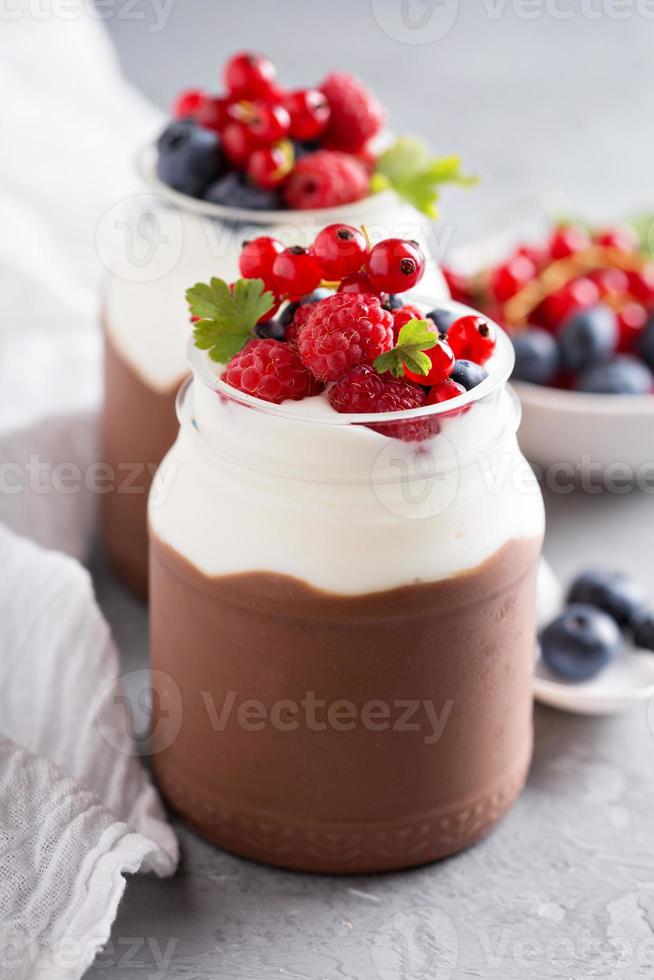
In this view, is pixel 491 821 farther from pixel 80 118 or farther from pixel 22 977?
pixel 80 118

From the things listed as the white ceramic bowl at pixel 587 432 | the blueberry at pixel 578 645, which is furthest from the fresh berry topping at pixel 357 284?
the white ceramic bowl at pixel 587 432

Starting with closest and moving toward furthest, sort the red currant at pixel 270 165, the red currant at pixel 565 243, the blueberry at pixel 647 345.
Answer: the red currant at pixel 270 165 → the blueberry at pixel 647 345 → the red currant at pixel 565 243

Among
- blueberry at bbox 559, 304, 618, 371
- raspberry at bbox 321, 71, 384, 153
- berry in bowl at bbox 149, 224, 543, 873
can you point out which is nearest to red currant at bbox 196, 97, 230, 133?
raspberry at bbox 321, 71, 384, 153

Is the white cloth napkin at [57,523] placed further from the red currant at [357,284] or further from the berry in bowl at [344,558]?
the red currant at [357,284]

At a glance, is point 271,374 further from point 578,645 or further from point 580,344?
point 580,344

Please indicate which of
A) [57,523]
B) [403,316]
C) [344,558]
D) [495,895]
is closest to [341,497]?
[344,558]

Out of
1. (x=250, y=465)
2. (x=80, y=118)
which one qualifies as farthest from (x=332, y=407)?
(x=80, y=118)

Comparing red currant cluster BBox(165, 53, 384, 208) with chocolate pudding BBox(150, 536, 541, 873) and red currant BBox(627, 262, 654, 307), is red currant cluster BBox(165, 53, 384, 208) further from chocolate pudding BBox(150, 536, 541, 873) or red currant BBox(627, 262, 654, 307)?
red currant BBox(627, 262, 654, 307)
